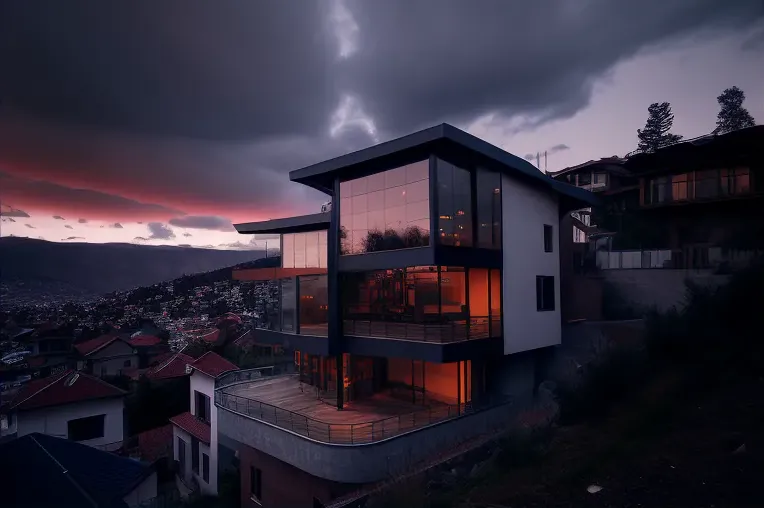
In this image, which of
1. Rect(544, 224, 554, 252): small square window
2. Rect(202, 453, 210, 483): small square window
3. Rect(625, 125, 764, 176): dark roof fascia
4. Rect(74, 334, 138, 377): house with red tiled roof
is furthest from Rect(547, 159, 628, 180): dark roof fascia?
Rect(74, 334, 138, 377): house with red tiled roof

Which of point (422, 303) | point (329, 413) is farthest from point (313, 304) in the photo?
point (422, 303)

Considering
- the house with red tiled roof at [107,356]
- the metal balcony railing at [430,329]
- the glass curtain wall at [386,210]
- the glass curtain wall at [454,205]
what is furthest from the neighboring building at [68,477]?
the house with red tiled roof at [107,356]

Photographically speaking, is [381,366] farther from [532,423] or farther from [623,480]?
[623,480]

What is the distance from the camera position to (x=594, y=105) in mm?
20375

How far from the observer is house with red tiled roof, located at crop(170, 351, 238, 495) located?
19.3 metres

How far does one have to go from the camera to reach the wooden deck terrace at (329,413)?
12.3 meters

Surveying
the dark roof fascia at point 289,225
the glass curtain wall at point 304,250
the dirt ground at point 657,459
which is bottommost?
the dirt ground at point 657,459

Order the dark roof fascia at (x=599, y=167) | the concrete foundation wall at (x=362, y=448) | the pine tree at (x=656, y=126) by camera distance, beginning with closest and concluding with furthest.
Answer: the concrete foundation wall at (x=362, y=448) → the dark roof fascia at (x=599, y=167) → the pine tree at (x=656, y=126)

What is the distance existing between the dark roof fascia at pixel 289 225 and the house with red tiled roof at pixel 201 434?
20.9 ft

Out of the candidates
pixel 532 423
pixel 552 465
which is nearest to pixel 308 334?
pixel 532 423

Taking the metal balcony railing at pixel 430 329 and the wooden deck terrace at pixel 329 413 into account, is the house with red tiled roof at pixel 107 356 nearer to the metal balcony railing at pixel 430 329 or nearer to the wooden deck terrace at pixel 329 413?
the wooden deck terrace at pixel 329 413

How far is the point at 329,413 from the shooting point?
14414 mm

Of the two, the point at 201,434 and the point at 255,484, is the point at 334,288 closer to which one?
the point at 255,484

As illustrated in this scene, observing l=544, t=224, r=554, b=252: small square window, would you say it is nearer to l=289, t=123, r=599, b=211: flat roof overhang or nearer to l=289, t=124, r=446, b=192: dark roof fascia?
l=289, t=123, r=599, b=211: flat roof overhang
